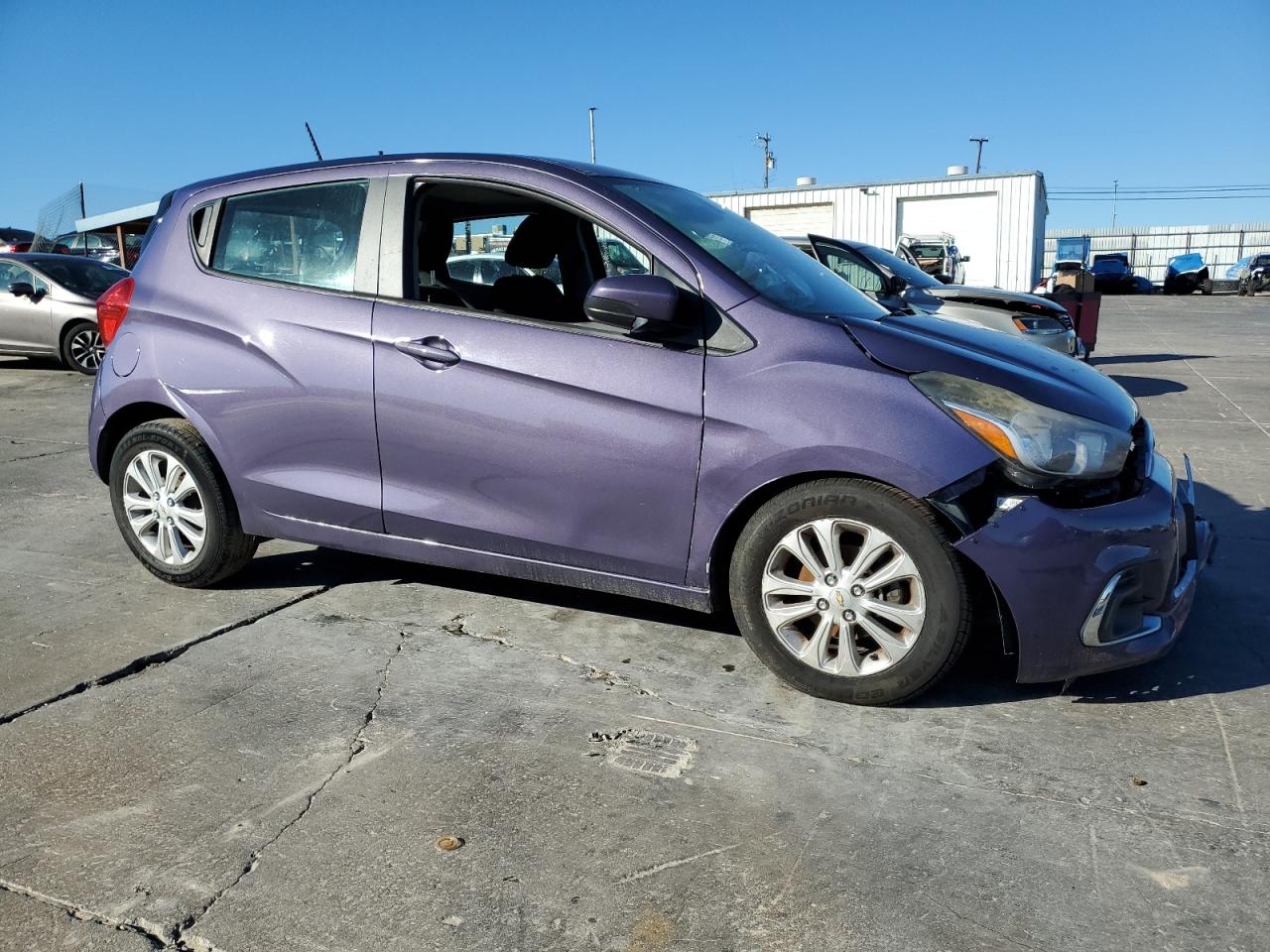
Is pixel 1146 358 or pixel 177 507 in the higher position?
pixel 177 507

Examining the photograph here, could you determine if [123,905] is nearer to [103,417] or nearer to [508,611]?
[508,611]

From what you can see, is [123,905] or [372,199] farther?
[372,199]

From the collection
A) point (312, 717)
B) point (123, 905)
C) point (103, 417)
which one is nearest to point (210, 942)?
point (123, 905)

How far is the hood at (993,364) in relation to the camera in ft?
10.7

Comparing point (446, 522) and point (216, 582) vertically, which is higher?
point (446, 522)

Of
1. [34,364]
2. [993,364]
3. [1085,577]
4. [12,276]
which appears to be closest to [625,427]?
[993,364]

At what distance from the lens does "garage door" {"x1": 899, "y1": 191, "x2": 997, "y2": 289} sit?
117 feet

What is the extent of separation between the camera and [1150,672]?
3590mm

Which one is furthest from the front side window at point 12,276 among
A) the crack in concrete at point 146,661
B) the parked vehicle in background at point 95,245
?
the parked vehicle in background at point 95,245

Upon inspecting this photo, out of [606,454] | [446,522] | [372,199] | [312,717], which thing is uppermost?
[372,199]

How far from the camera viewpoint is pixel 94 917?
2.29 meters

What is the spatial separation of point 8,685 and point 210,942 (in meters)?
1.77

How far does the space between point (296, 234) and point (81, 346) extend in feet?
32.1

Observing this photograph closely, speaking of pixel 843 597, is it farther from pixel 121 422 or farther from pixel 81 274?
pixel 81 274
